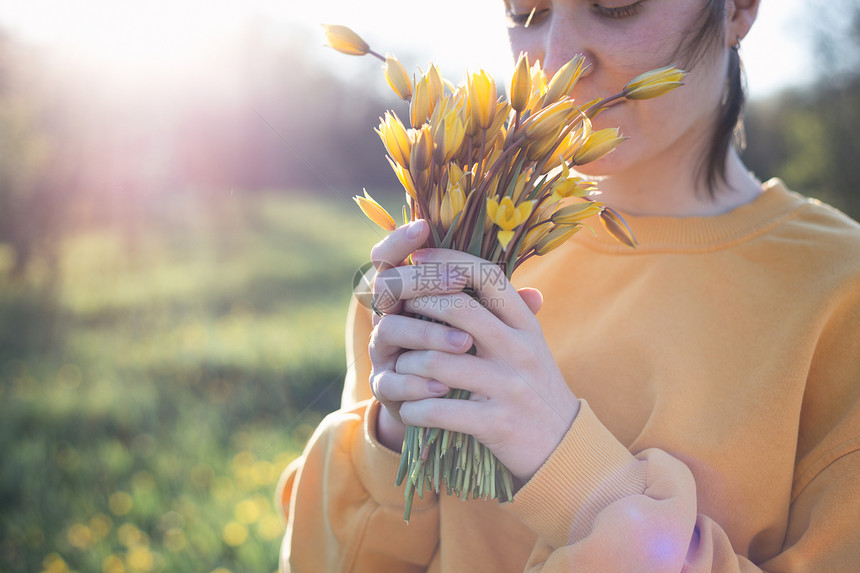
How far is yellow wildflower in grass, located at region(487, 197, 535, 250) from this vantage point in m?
0.79

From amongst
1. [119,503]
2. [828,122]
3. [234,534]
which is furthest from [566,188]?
[828,122]

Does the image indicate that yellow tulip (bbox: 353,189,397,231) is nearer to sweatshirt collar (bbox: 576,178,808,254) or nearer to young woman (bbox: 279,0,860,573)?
young woman (bbox: 279,0,860,573)

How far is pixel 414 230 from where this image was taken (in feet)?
2.69

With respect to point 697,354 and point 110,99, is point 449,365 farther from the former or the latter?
point 110,99

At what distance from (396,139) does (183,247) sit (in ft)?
22.9

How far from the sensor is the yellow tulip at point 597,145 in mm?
851

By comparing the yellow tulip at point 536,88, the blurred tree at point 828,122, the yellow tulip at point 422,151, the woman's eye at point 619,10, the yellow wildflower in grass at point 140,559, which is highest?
the woman's eye at point 619,10

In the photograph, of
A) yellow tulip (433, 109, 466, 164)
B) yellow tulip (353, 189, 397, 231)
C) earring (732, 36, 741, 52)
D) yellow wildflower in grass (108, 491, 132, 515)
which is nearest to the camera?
yellow tulip (433, 109, 466, 164)

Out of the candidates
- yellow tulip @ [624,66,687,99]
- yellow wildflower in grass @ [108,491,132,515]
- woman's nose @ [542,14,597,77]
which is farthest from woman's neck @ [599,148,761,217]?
yellow wildflower in grass @ [108,491,132,515]

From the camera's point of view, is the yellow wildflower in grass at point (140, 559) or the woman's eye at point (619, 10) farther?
the yellow wildflower in grass at point (140, 559)

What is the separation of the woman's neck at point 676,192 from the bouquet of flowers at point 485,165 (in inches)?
15.7

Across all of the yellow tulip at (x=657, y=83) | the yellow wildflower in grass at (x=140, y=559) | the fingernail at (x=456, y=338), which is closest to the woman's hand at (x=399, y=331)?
the fingernail at (x=456, y=338)

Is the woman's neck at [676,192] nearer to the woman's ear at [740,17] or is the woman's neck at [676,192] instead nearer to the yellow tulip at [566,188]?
the woman's ear at [740,17]

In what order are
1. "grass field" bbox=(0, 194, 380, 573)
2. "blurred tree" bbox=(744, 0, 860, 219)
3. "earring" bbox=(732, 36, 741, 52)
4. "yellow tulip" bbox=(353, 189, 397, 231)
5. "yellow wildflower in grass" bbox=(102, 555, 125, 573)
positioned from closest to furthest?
"yellow tulip" bbox=(353, 189, 397, 231)
"earring" bbox=(732, 36, 741, 52)
"yellow wildflower in grass" bbox=(102, 555, 125, 573)
"grass field" bbox=(0, 194, 380, 573)
"blurred tree" bbox=(744, 0, 860, 219)
